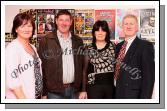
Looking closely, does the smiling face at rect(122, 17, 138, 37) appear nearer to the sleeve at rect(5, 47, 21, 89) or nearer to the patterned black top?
the patterned black top

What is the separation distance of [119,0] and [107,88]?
726mm

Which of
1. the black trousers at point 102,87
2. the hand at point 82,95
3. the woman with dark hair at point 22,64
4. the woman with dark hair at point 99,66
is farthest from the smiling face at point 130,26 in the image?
the woman with dark hair at point 22,64

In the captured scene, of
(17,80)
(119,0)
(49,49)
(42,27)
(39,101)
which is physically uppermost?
(119,0)

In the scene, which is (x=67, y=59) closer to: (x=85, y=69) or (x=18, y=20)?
(x=85, y=69)

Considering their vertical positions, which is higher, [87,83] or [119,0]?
[119,0]

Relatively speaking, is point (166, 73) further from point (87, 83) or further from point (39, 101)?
point (39, 101)

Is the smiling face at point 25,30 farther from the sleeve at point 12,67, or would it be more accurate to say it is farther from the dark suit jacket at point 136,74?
the dark suit jacket at point 136,74

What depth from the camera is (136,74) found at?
259 cm

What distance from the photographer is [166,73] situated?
103 inches

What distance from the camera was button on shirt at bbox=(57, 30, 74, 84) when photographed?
2592 millimetres

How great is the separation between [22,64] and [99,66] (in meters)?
0.63

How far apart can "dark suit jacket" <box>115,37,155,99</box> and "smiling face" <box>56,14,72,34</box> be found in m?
0.53

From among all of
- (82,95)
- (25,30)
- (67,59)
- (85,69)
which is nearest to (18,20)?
(25,30)

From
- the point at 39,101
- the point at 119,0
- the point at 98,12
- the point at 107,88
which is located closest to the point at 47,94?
the point at 39,101
